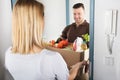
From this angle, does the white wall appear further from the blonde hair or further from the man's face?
the blonde hair

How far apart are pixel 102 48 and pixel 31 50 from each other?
497 mm

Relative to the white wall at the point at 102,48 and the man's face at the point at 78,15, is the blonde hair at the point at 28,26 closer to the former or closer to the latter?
the man's face at the point at 78,15

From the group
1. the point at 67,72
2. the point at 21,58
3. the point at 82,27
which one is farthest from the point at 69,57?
the point at 21,58

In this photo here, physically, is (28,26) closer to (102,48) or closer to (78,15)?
(78,15)

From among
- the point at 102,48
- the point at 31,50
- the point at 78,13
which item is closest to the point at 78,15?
the point at 78,13

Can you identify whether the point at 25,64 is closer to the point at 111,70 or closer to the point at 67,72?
the point at 67,72

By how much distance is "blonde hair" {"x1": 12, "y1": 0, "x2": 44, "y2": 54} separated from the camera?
132 centimetres

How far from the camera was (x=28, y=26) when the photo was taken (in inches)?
52.1

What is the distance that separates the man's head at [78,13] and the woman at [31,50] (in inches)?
9.6

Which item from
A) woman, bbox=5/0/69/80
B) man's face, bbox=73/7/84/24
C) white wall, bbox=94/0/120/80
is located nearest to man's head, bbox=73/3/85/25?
man's face, bbox=73/7/84/24

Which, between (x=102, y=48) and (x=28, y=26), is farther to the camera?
(x=102, y=48)

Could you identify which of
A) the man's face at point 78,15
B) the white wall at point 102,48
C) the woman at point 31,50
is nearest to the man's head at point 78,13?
the man's face at point 78,15

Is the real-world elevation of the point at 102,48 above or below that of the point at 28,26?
below

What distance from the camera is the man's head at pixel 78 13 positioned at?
144cm
